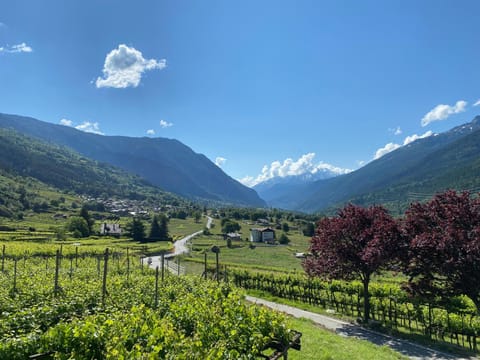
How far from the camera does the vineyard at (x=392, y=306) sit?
52.9 ft

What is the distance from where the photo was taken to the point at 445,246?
1287 centimetres

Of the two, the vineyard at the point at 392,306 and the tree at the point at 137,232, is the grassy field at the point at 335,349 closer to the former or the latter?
the vineyard at the point at 392,306

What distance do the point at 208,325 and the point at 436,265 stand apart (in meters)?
10.8

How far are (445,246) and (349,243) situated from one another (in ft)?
21.0

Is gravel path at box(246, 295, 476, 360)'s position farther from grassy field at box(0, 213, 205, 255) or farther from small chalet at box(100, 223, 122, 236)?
small chalet at box(100, 223, 122, 236)

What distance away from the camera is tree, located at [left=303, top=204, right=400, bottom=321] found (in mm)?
17953

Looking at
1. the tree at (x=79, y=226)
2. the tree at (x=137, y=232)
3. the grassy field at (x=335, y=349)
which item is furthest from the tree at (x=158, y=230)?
the grassy field at (x=335, y=349)

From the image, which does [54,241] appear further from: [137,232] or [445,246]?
[445,246]

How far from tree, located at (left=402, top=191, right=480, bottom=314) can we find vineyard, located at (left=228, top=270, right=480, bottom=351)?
198 centimetres

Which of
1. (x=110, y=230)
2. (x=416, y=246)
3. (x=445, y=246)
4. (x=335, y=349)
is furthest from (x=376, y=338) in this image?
(x=110, y=230)

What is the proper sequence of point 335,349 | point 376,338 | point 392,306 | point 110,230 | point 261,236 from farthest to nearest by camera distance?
1. point 261,236
2. point 110,230
3. point 392,306
4. point 376,338
5. point 335,349

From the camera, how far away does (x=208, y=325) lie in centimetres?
782

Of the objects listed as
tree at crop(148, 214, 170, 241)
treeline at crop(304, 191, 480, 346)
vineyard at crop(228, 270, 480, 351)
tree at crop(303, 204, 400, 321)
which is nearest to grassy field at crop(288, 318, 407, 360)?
treeline at crop(304, 191, 480, 346)

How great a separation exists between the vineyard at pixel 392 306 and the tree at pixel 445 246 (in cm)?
198
